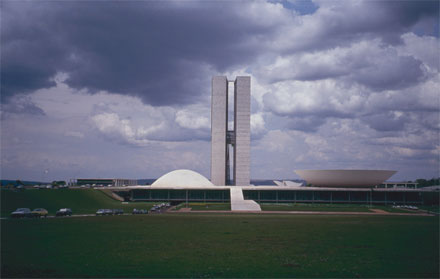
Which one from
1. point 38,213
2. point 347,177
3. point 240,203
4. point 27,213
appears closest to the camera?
point 27,213

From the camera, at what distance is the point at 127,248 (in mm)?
20500

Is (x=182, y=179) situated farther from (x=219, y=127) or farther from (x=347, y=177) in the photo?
(x=347, y=177)

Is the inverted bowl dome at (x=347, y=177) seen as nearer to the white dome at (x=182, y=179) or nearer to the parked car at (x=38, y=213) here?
the white dome at (x=182, y=179)

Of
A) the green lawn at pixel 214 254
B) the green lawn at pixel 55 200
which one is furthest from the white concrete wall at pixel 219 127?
the green lawn at pixel 214 254

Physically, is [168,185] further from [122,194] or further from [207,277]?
[207,277]

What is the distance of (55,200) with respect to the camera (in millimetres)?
58656

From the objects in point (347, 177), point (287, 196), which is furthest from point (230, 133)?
point (347, 177)

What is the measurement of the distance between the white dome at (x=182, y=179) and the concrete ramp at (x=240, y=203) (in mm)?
10048

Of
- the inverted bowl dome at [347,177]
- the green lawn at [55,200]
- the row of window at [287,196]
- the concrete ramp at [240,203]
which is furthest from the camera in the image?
the row of window at [287,196]

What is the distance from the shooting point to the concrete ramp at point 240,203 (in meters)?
63.2

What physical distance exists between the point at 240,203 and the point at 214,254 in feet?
162

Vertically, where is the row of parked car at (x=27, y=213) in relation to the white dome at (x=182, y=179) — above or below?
below

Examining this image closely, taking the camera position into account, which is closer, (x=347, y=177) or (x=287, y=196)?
(x=347, y=177)

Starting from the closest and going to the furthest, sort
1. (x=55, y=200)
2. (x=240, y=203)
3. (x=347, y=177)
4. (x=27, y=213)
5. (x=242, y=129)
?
(x=27, y=213) < (x=55, y=200) < (x=240, y=203) < (x=347, y=177) < (x=242, y=129)
